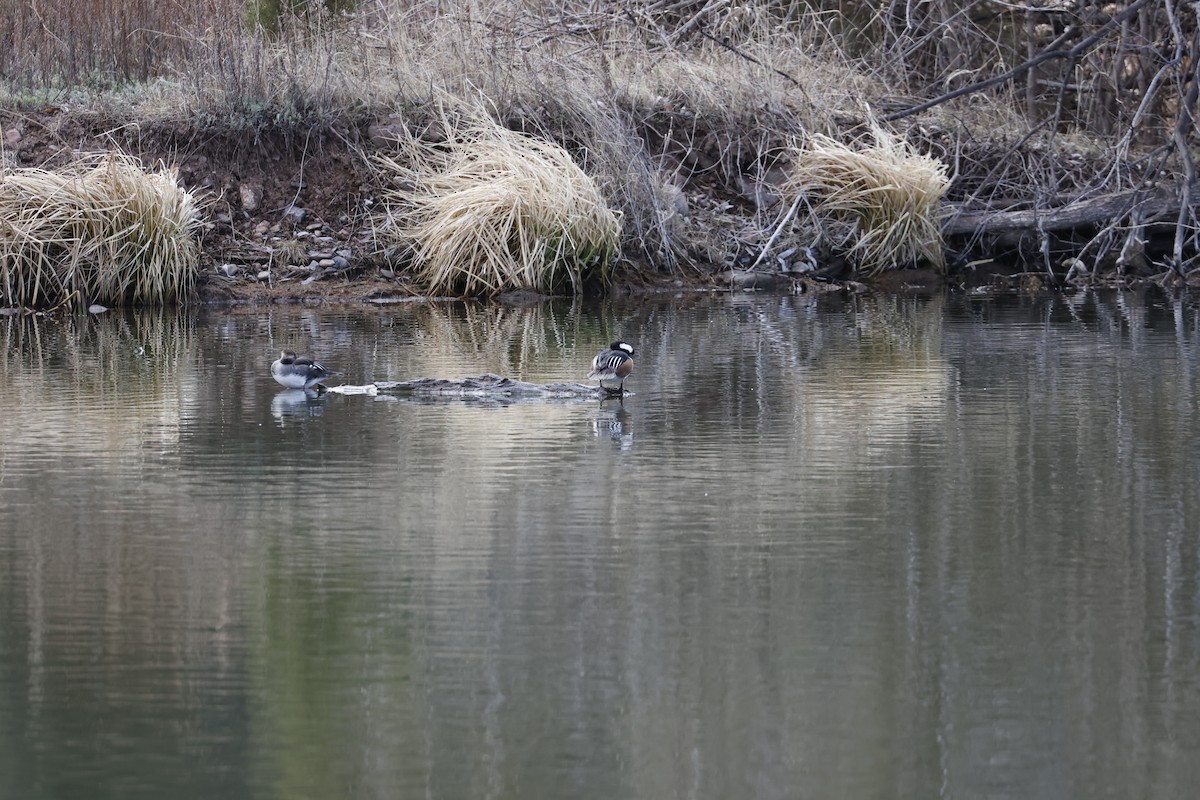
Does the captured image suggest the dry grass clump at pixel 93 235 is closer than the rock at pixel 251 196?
Yes

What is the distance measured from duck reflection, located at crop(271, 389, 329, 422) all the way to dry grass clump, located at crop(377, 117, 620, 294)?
630cm

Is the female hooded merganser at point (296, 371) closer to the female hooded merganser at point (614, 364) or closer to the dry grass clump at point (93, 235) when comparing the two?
the female hooded merganser at point (614, 364)

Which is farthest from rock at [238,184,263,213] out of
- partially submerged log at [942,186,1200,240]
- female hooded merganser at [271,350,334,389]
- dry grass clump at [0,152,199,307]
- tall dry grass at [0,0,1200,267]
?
female hooded merganser at [271,350,334,389]

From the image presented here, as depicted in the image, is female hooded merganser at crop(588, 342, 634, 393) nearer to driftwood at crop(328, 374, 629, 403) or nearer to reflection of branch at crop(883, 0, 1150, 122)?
driftwood at crop(328, 374, 629, 403)

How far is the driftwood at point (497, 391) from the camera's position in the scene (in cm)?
969

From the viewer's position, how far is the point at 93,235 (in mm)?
15500

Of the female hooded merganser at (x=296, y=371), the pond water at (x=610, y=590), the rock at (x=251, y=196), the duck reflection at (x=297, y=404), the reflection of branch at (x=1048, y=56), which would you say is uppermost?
the reflection of branch at (x=1048, y=56)

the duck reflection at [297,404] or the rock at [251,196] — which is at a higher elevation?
the rock at [251,196]

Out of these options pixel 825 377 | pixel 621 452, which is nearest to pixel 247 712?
pixel 621 452

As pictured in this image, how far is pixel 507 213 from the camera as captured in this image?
1619 centimetres

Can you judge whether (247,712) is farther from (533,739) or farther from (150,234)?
(150,234)

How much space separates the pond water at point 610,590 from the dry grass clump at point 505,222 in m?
5.99

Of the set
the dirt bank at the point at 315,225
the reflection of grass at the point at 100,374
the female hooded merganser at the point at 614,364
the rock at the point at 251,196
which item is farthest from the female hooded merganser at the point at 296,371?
the rock at the point at 251,196

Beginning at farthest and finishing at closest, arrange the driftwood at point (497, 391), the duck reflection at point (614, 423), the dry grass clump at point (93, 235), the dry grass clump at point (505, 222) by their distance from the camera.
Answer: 1. the dry grass clump at point (505, 222)
2. the dry grass clump at point (93, 235)
3. the driftwood at point (497, 391)
4. the duck reflection at point (614, 423)
